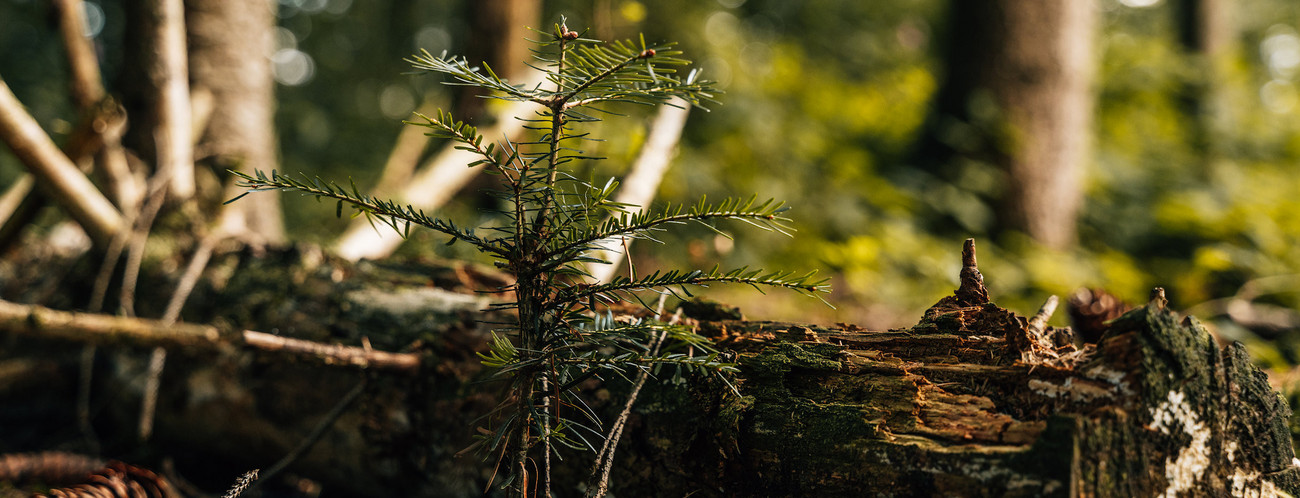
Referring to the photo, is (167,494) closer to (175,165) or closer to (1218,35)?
(175,165)

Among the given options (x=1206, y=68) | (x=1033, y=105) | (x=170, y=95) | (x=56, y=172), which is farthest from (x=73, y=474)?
(x=1206, y=68)

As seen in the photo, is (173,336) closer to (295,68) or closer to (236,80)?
(236,80)

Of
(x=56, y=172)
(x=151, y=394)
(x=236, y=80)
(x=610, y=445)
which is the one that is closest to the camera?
(x=610, y=445)

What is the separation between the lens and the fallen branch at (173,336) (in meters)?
1.47

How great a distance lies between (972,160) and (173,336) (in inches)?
209

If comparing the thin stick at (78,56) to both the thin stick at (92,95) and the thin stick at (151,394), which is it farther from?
the thin stick at (151,394)

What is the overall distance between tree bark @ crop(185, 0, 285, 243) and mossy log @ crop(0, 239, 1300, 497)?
5.21ft

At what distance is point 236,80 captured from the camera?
10.0ft

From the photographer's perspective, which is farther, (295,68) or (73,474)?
(295,68)

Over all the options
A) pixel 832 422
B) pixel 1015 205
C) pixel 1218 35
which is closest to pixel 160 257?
pixel 832 422

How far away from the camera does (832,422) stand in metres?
1.09

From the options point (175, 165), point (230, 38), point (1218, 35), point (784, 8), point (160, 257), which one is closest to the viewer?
point (160, 257)

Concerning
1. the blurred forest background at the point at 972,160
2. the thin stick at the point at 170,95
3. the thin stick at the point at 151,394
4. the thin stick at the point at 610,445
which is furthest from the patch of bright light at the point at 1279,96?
the thin stick at the point at 151,394

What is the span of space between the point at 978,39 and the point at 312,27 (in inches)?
591
